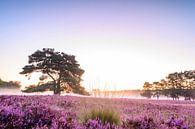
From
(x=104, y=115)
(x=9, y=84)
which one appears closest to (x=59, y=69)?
(x=104, y=115)

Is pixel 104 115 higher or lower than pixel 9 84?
lower

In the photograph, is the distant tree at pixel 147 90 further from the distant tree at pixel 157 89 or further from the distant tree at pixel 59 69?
the distant tree at pixel 59 69

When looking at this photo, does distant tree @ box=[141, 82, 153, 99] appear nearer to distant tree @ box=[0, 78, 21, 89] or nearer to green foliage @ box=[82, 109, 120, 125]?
distant tree @ box=[0, 78, 21, 89]

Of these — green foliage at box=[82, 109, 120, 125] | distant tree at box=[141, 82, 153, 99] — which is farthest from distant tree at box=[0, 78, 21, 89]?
green foliage at box=[82, 109, 120, 125]

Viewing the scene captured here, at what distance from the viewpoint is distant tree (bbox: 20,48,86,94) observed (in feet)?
124

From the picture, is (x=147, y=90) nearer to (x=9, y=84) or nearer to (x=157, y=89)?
(x=157, y=89)

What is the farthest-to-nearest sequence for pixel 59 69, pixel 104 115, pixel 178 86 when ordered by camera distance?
1. pixel 178 86
2. pixel 59 69
3. pixel 104 115

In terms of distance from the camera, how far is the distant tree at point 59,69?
124 feet

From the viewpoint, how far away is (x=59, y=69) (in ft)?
126

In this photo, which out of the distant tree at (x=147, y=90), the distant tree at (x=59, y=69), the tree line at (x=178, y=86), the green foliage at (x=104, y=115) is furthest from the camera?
the distant tree at (x=147, y=90)

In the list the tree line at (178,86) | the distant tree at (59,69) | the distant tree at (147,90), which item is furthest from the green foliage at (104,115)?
the distant tree at (147,90)

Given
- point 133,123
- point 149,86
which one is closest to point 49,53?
point 133,123

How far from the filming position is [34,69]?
128ft

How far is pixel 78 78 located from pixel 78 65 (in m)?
1.63
